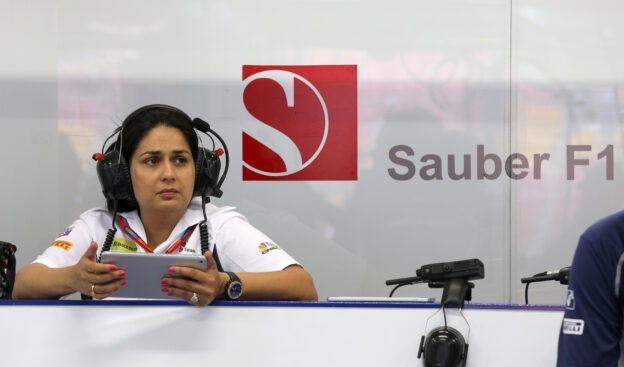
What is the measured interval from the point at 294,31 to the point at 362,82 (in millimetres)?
347

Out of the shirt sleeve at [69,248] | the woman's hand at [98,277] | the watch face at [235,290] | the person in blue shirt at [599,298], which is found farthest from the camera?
the shirt sleeve at [69,248]

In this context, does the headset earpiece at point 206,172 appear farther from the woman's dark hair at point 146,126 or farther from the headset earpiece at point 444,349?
the headset earpiece at point 444,349

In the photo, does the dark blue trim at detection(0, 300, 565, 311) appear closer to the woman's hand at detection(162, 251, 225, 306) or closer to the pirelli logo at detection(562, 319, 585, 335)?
the woman's hand at detection(162, 251, 225, 306)

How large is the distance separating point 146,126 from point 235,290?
A: 2.37 feet

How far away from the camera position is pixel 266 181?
3338 mm

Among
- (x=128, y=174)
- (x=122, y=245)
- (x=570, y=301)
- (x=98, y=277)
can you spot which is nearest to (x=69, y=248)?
(x=122, y=245)

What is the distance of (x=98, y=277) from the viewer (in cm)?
195

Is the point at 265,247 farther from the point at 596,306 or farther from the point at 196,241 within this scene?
the point at 596,306

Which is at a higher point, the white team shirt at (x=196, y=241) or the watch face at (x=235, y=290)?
the white team shirt at (x=196, y=241)

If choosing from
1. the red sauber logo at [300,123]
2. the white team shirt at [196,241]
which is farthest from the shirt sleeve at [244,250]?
the red sauber logo at [300,123]

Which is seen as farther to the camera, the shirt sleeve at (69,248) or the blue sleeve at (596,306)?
the shirt sleeve at (69,248)

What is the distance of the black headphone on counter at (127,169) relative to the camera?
8.07ft

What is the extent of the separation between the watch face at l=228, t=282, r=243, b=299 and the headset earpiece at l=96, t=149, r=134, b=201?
0.60 metres

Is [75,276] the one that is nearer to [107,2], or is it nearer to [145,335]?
[145,335]
